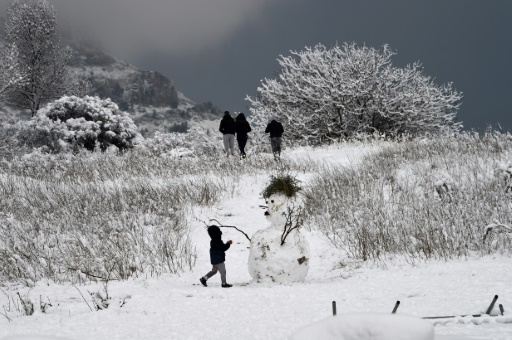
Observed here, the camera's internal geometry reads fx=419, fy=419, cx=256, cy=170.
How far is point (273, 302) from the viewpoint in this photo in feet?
12.4

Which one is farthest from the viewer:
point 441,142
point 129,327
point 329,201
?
point 441,142

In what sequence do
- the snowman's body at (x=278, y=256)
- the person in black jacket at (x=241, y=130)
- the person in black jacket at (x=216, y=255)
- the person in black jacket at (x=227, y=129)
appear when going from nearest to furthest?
the snowman's body at (x=278, y=256) < the person in black jacket at (x=216, y=255) < the person in black jacket at (x=227, y=129) < the person in black jacket at (x=241, y=130)

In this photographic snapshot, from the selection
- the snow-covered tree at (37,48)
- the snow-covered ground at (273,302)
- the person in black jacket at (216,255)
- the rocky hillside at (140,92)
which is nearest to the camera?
the snow-covered ground at (273,302)

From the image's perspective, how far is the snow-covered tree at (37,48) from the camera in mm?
25500

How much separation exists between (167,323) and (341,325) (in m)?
2.74

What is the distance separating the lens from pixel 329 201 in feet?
26.8

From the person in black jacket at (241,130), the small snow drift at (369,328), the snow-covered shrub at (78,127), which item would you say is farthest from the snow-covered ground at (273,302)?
the snow-covered shrub at (78,127)

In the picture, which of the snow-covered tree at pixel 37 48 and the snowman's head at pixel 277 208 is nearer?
the snowman's head at pixel 277 208

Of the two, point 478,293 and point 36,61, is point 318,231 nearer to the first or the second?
point 478,293

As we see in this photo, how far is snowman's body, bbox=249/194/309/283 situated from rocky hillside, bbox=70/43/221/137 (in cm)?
11368

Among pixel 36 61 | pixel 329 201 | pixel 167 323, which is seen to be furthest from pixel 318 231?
pixel 36 61

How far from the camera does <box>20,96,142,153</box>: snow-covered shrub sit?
19.0 metres

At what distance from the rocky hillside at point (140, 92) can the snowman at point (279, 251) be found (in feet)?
373

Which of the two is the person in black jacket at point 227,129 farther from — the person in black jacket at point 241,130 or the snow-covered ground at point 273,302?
the snow-covered ground at point 273,302
